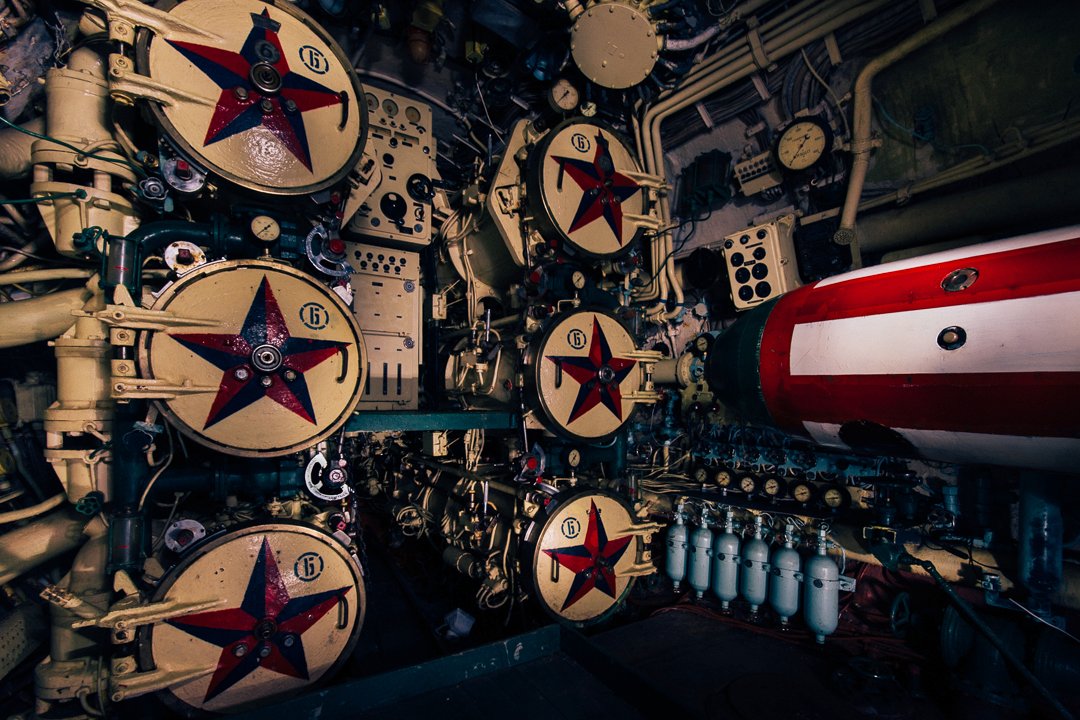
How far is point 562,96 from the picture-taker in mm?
4859

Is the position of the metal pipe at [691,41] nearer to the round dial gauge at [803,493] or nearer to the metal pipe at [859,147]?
the metal pipe at [859,147]

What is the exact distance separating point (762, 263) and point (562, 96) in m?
3.10

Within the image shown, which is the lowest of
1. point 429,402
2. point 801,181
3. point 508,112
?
point 429,402

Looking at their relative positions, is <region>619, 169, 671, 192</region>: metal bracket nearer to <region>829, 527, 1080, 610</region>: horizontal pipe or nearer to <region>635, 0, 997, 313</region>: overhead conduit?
<region>635, 0, 997, 313</region>: overhead conduit

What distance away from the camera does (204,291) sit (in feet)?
7.82

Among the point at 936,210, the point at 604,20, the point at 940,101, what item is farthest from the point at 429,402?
the point at 940,101

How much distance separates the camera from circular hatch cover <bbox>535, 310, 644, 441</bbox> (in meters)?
3.90

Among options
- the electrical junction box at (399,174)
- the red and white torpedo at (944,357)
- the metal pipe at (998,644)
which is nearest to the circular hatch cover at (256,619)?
the electrical junction box at (399,174)

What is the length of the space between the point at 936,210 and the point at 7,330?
7.24m

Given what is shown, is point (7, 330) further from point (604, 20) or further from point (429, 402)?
point (604, 20)

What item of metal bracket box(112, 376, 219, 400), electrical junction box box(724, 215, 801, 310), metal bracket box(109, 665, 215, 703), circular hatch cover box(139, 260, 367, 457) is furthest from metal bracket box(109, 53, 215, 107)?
electrical junction box box(724, 215, 801, 310)

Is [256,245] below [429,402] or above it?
above

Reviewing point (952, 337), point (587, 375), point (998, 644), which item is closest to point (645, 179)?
point (587, 375)

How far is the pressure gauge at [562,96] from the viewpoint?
484 centimetres
